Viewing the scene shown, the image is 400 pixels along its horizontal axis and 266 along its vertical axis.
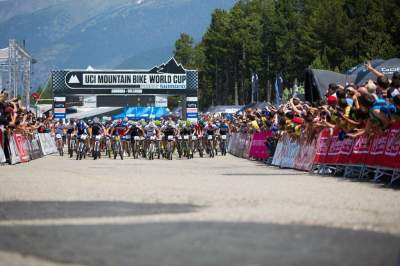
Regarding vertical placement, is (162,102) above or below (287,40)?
below

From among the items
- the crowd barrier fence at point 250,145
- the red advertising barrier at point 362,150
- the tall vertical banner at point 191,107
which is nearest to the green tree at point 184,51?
the tall vertical banner at point 191,107

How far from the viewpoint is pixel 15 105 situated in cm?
3206

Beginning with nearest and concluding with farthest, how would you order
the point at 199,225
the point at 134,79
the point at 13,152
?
the point at 199,225, the point at 13,152, the point at 134,79

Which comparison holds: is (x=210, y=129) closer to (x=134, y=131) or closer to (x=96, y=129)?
(x=134, y=131)

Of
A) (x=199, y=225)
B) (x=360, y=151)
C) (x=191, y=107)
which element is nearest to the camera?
(x=199, y=225)

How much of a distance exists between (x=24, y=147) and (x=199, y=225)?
2645cm

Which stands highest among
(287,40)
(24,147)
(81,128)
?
A: (287,40)

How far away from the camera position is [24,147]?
3600cm

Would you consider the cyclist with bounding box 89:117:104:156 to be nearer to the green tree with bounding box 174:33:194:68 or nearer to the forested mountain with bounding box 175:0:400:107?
the forested mountain with bounding box 175:0:400:107

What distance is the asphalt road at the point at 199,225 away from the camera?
820 centimetres

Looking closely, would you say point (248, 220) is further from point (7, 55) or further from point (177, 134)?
point (7, 55)

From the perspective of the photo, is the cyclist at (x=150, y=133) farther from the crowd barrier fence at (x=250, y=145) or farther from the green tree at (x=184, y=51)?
the green tree at (x=184, y=51)

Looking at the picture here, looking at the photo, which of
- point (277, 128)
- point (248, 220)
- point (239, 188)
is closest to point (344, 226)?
point (248, 220)

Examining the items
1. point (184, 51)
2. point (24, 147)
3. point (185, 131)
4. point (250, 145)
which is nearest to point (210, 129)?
point (185, 131)
